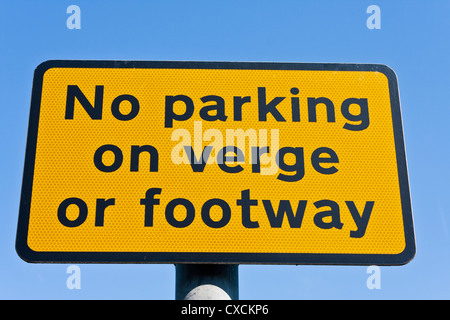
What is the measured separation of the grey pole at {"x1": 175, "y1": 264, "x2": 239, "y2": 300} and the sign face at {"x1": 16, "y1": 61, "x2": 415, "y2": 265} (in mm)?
79

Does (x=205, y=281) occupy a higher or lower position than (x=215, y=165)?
lower

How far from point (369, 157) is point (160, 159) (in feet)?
3.13

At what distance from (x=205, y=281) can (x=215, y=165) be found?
511 mm

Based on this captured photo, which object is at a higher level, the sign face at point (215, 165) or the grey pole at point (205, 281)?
the sign face at point (215, 165)

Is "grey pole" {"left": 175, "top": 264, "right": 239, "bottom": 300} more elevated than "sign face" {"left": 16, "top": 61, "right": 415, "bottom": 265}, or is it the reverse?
"sign face" {"left": 16, "top": 61, "right": 415, "bottom": 265}

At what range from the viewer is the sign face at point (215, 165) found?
1.98 meters

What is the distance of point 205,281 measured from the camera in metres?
1.95

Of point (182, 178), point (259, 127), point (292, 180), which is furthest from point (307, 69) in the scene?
point (182, 178)

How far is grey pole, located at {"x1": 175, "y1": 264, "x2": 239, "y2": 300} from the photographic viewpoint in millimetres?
1919

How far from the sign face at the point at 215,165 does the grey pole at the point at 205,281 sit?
8 centimetres

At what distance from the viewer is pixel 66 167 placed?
2.11 m

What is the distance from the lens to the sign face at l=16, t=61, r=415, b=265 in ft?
6.48

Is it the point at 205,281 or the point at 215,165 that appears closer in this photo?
the point at 205,281
